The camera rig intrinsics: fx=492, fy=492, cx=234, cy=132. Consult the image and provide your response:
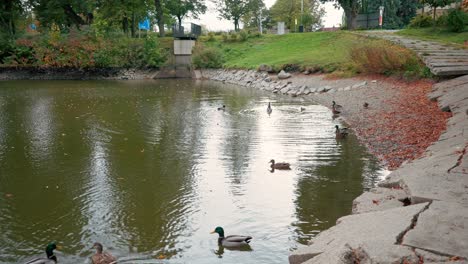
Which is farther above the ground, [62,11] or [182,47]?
[62,11]

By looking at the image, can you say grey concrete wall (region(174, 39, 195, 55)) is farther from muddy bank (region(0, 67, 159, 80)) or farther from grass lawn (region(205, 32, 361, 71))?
grass lawn (region(205, 32, 361, 71))

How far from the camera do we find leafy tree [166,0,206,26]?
2601 inches

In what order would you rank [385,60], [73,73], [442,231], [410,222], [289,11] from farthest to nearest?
[289,11]
[73,73]
[385,60]
[410,222]
[442,231]

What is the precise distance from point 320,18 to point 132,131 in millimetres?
70106

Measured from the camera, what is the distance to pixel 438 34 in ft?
123

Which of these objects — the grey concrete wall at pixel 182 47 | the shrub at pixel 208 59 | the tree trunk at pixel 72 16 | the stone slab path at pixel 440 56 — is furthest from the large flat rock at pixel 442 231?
the tree trunk at pixel 72 16

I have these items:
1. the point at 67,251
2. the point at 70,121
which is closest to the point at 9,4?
the point at 70,121

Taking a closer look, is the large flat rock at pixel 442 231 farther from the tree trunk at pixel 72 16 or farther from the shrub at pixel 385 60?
the tree trunk at pixel 72 16

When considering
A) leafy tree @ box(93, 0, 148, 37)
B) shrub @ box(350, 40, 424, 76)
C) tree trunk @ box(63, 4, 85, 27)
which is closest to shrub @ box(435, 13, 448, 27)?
shrub @ box(350, 40, 424, 76)

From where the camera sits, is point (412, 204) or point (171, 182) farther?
point (171, 182)

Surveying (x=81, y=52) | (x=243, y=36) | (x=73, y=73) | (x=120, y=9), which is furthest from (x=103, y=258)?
(x=243, y=36)

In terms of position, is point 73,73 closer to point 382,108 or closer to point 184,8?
point 184,8

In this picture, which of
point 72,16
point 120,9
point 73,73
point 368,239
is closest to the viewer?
point 368,239

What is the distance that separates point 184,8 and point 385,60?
149 ft
